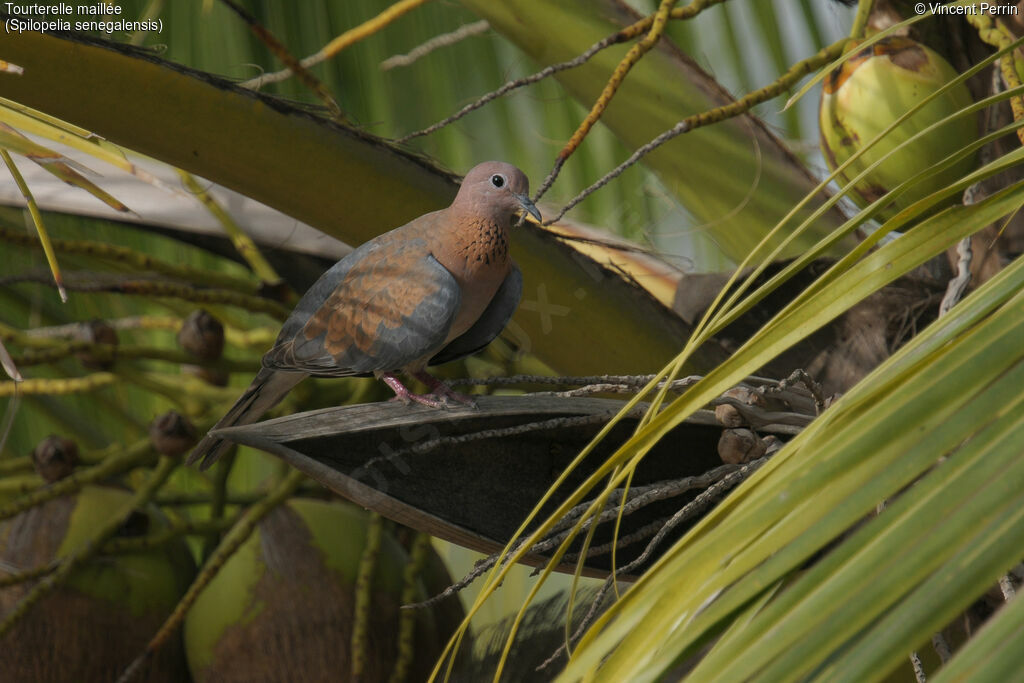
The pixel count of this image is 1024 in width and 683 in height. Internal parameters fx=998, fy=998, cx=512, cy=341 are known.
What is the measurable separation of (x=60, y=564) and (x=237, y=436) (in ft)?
1.75

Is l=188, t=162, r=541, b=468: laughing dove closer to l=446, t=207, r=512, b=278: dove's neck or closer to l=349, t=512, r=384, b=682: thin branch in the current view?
l=446, t=207, r=512, b=278: dove's neck

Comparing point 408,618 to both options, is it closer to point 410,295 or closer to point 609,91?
point 410,295

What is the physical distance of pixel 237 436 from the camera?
484 millimetres

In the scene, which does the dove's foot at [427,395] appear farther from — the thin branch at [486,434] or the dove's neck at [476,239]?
the thin branch at [486,434]

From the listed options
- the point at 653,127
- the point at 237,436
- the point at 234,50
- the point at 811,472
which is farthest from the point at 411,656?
the point at 234,50

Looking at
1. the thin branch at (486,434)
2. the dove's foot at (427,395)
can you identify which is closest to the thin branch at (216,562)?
the dove's foot at (427,395)

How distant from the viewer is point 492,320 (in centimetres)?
90

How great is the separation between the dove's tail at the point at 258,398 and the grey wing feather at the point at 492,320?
15 centimetres

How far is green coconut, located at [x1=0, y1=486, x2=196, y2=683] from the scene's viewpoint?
90 cm

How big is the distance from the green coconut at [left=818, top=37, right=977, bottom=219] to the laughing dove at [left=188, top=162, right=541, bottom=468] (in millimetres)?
252

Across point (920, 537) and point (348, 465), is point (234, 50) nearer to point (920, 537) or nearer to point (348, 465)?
point (348, 465)

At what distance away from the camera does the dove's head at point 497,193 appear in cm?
84

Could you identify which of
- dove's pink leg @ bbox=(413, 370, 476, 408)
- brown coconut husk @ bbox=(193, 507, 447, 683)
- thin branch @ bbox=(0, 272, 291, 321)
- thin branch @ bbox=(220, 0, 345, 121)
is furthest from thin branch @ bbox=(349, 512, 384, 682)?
thin branch @ bbox=(220, 0, 345, 121)


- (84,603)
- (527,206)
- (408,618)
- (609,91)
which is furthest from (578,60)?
(84,603)
